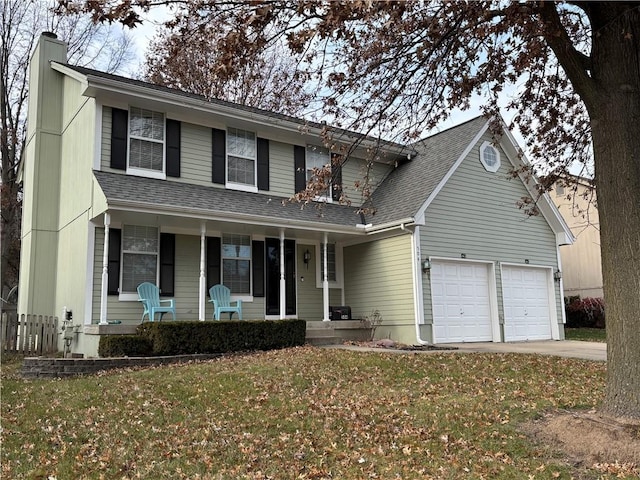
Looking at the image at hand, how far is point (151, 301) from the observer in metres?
11.7

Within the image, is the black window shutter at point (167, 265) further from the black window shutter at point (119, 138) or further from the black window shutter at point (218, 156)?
the black window shutter at point (218, 156)

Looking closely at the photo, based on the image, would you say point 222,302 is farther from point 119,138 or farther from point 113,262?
point 119,138

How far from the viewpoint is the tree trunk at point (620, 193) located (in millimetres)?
5023

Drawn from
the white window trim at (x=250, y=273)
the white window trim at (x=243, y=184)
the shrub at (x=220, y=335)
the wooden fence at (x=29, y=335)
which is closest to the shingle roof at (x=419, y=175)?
the white window trim at (x=243, y=184)

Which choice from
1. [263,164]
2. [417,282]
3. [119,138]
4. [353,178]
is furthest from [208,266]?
[353,178]

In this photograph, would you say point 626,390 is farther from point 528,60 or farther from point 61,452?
point 61,452

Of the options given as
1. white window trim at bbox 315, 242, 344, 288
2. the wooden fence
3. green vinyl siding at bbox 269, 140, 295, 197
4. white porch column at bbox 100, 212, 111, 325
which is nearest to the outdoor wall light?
white window trim at bbox 315, 242, 344, 288

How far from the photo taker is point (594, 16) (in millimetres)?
5582

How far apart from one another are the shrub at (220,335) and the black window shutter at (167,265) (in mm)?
1538

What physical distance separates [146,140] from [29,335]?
5.14 m

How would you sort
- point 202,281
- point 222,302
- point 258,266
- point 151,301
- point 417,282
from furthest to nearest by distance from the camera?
point 258,266 → point 417,282 → point 222,302 → point 202,281 → point 151,301

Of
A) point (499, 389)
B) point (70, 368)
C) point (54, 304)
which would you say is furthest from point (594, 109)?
point (54, 304)

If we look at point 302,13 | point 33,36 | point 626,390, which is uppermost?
point 33,36

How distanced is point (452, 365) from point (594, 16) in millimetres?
5446
